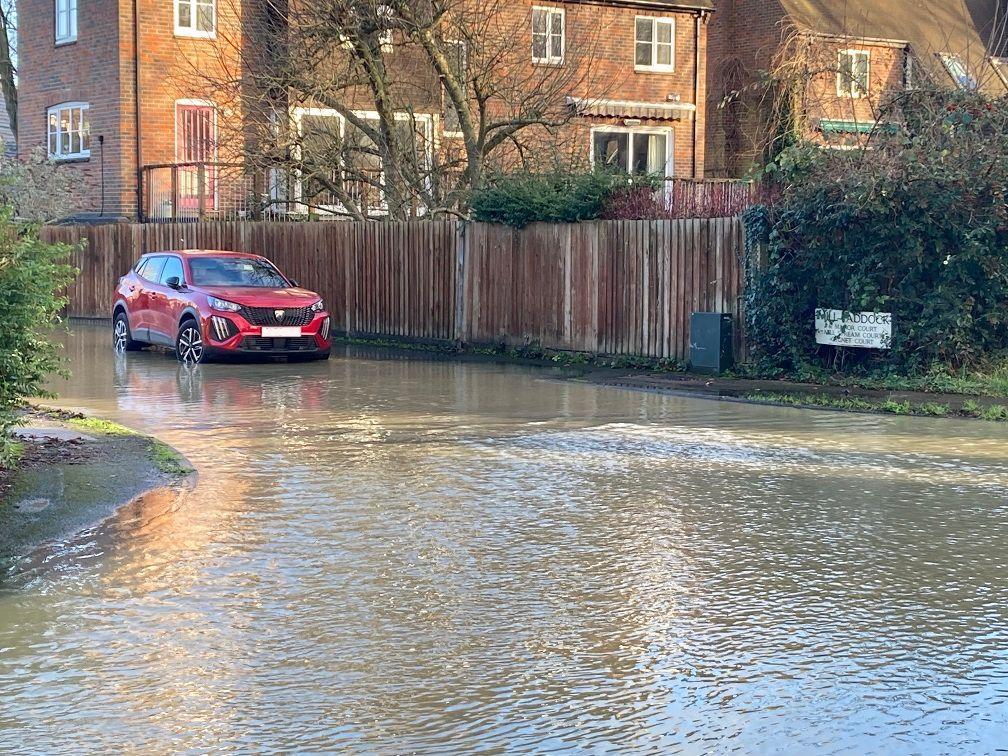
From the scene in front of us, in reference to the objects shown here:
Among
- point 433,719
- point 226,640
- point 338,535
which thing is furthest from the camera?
point 338,535

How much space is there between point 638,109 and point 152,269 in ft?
60.8

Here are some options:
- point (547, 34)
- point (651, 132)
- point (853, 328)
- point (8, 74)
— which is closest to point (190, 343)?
point (853, 328)

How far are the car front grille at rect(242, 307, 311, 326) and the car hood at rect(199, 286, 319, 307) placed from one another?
72 millimetres

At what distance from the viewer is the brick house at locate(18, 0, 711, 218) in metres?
34.0

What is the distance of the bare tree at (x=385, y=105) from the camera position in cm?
2609

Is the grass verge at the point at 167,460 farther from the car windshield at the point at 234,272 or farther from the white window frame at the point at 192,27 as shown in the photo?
the white window frame at the point at 192,27

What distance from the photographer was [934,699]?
558cm

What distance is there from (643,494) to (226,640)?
4.26 metres

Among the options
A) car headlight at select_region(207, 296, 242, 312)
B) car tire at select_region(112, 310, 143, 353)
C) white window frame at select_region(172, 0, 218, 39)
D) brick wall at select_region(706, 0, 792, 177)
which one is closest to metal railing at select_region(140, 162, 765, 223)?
white window frame at select_region(172, 0, 218, 39)

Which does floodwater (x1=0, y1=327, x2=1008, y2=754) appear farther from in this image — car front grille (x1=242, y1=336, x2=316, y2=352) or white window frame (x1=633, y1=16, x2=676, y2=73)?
white window frame (x1=633, y1=16, x2=676, y2=73)

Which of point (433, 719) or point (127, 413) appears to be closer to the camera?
point (433, 719)

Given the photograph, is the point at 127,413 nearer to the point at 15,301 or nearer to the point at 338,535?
the point at 15,301

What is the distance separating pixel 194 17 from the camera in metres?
34.7

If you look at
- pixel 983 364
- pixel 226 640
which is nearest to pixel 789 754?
pixel 226 640
